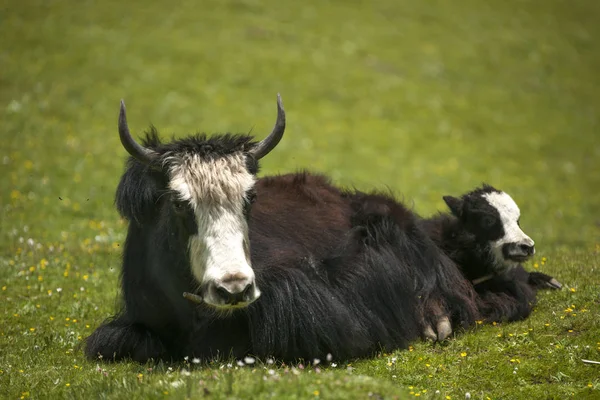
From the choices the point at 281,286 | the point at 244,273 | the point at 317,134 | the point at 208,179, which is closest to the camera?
the point at 244,273

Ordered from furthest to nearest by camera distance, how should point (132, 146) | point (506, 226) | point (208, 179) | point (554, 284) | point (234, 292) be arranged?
point (554, 284) < point (506, 226) < point (132, 146) < point (208, 179) < point (234, 292)

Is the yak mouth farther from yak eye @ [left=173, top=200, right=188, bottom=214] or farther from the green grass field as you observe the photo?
yak eye @ [left=173, top=200, right=188, bottom=214]

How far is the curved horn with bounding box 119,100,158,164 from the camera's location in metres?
7.38

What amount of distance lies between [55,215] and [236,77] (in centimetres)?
1556

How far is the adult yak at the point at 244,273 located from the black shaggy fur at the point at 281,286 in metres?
0.01

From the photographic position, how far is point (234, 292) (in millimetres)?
6574

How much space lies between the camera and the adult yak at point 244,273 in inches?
286

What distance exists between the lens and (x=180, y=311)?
7898mm

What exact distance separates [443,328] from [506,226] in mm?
1885

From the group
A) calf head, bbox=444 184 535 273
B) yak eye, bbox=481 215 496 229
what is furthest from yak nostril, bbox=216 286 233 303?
yak eye, bbox=481 215 496 229

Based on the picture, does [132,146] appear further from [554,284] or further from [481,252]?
[554,284]

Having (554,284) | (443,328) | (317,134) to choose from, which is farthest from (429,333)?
(317,134)

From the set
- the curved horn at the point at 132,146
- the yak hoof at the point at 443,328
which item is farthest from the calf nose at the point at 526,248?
the curved horn at the point at 132,146

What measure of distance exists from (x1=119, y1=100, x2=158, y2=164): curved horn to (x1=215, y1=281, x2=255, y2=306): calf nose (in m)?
1.68
